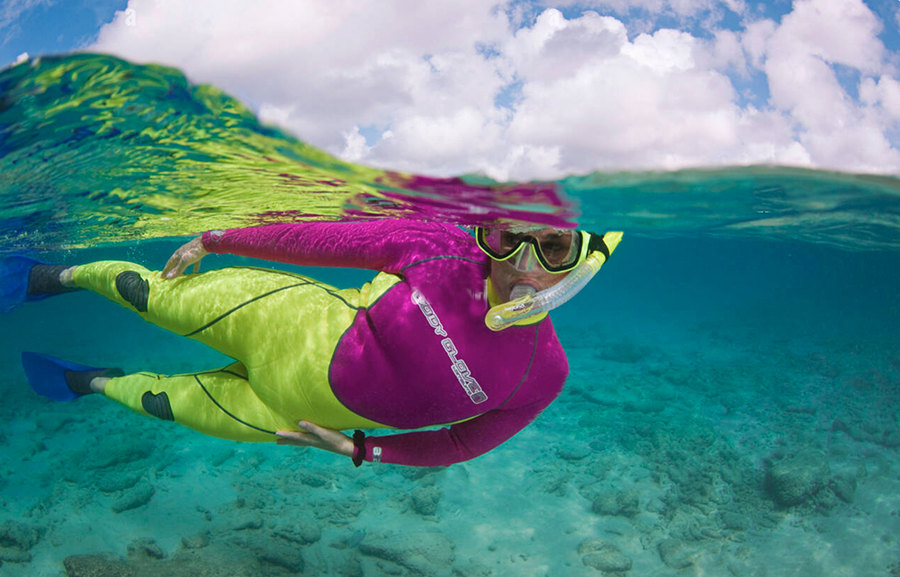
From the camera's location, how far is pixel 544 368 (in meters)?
2.76

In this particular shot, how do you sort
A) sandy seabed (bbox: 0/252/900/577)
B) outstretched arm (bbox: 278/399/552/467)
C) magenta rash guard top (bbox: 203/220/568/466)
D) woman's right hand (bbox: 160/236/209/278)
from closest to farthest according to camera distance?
magenta rash guard top (bbox: 203/220/568/466) < outstretched arm (bbox: 278/399/552/467) < woman's right hand (bbox: 160/236/209/278) < sandy seabed (bbox: 0/252/900/577)

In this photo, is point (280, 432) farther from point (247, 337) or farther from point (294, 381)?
point (247, 337)

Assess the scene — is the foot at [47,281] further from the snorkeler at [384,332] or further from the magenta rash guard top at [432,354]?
the magenta rash guard top at [432,354]

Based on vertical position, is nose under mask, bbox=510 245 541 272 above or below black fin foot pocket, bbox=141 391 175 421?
above

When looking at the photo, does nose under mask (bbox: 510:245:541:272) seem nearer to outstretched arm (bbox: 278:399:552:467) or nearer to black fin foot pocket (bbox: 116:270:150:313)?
outstretched arm (bbox: 278:399:552:467)

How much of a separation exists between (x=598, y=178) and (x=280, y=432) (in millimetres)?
4493

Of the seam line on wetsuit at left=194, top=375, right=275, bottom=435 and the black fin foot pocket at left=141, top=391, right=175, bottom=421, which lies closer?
the seam line on wetsuit at left=194, top=375, right=275, bottom=435

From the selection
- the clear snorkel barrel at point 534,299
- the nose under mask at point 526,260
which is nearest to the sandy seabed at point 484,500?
the clear snorkel barrel at point 534,299

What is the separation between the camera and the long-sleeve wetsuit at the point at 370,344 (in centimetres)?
262


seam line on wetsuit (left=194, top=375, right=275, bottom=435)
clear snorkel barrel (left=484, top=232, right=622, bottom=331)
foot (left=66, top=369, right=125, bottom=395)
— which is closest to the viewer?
clear snorkel barrel (left=484, top=232, right=622, bottom=331)

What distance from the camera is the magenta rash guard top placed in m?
2.60

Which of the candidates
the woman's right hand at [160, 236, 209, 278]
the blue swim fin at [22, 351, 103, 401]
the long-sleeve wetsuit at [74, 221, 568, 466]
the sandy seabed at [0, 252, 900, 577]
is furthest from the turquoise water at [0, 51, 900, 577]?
the blue swim fin at [22, 351, 103, 401]

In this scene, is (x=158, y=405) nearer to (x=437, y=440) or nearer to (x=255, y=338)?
(x=255, y=338)

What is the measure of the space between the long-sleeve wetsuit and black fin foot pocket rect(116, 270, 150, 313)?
0.37ft
